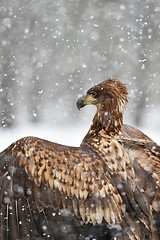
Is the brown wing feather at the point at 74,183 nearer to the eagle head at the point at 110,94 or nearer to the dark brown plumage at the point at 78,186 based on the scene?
the dark brown plumage at the point at 78,186

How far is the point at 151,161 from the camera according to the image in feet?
10.7

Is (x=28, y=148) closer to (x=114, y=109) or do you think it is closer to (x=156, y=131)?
(x=114, y=109)

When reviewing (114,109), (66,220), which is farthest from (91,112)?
(66,220)

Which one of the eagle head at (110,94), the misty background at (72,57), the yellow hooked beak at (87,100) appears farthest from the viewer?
the misty background at (72,57)

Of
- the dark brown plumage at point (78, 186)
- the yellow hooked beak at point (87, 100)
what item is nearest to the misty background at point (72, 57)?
the yellow hooked beak at point (87, 100)

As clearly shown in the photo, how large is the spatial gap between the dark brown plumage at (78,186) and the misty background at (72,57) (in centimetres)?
841

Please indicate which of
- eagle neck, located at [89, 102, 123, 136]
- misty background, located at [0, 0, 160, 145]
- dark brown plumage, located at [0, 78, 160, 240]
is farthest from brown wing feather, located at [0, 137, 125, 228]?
misty background, located at [0, 0, 160, 145]

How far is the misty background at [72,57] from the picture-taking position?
11930 mm

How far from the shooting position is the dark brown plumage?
2.99 meters

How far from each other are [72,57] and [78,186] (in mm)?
9648

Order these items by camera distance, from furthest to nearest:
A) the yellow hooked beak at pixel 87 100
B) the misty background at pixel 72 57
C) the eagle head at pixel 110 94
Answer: the misty background at pixel 72 57, the yellow hooked beak at pixel 87 100, the eagle head at pixel 110 94

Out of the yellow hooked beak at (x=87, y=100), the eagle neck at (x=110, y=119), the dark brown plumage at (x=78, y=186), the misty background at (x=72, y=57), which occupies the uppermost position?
the misty background at (x=72, y=57)

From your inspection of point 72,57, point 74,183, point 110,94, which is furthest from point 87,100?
point 72,57

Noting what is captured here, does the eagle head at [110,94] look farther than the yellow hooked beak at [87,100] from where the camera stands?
No
